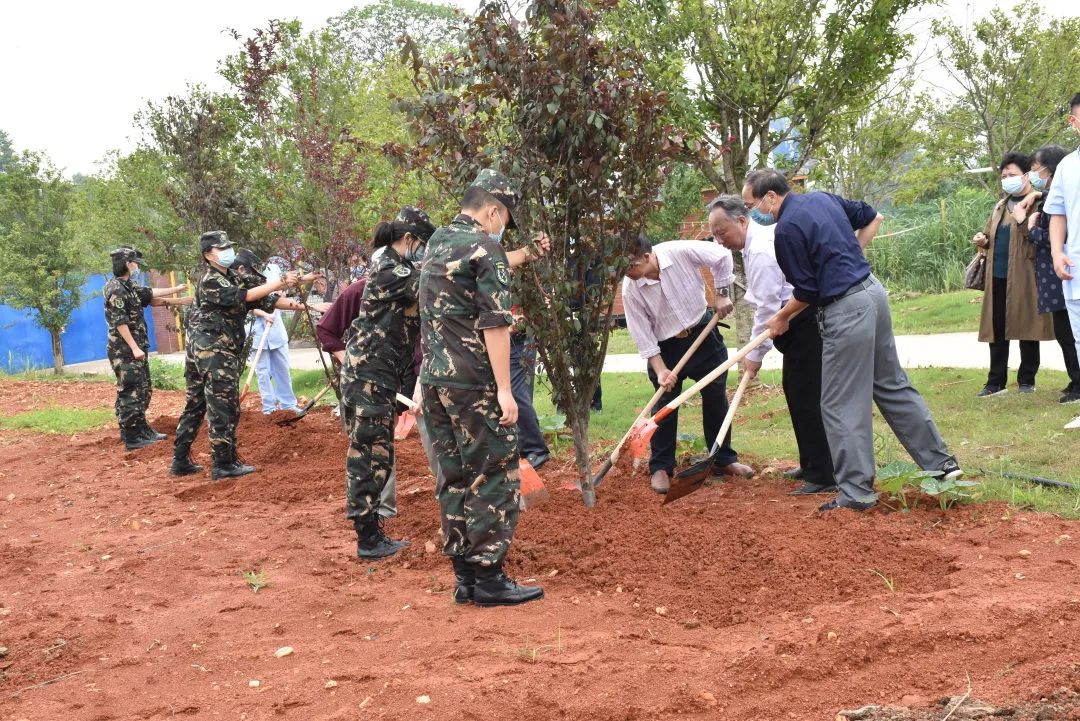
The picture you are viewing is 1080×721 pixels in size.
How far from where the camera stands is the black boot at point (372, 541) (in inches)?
209

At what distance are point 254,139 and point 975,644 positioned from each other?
1041 centimetres

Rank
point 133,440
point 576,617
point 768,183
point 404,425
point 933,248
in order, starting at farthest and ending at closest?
point 933,248, point 133,440, point 404,425, point 768,183, point 576,617

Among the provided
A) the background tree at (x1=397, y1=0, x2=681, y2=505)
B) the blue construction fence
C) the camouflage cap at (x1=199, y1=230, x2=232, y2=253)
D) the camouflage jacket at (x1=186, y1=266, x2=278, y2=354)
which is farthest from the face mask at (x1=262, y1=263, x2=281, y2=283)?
the blue construction fence

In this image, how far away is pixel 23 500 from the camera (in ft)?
25.6

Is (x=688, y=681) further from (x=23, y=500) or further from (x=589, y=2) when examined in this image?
(x=23, y=500)

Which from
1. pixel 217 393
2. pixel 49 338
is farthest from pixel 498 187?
pixel 49 338

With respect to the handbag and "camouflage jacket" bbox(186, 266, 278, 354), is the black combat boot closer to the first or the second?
"camouflage jacket" bbox(186, 266, 278, 354)

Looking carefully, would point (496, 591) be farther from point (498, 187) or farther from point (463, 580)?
point (498, 187)

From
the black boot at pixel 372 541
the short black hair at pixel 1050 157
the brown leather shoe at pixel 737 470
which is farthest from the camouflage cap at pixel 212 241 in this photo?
the short black hair at pixel 1050 157

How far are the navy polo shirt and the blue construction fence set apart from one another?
72.9ft

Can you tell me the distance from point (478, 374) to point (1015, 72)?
13.2 m

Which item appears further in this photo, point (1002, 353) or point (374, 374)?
point (1002, 353)

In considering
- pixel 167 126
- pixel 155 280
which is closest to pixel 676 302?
pixel 167 126

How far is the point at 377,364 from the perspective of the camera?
5.27m
